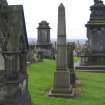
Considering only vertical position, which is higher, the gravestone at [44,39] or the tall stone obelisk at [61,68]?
the gravestone at [44,39]

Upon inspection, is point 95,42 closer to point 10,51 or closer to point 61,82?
point 61,82

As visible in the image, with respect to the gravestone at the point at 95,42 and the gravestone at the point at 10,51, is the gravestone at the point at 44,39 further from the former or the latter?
the gravestone at the point at 10,51

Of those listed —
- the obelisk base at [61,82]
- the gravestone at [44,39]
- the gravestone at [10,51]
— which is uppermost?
the gravestone at [44,39]

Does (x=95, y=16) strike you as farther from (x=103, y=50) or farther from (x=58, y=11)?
(x=58, y=11)

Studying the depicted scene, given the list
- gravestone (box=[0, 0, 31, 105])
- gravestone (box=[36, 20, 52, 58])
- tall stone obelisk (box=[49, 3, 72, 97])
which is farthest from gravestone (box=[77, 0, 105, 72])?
gravestone (box=[0, 0, 31, 105])

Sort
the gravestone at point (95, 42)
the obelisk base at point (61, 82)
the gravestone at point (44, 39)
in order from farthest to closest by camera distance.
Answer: the gravestone at point (44, 39) < the gravestone at point (95, 42) < the obelisk base at point (61, 82)

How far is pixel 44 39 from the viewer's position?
40938 millimetres

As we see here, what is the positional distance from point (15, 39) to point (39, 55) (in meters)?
28.0

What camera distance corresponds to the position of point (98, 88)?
627 inches

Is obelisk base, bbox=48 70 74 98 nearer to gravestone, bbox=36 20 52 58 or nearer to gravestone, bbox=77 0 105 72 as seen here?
gravestone, bbox=77 0 105 72

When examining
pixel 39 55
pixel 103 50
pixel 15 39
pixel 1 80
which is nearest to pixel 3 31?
pixel 15 39

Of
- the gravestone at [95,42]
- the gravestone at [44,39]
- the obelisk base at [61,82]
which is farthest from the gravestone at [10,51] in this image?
the gravestone at [44,39]

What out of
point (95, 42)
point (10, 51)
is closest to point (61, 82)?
point (10, 51)

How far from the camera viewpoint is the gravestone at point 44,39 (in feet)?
132
